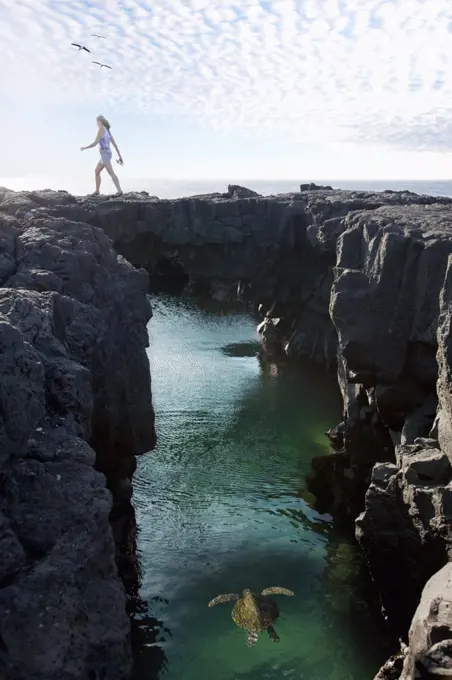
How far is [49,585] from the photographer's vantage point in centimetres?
645

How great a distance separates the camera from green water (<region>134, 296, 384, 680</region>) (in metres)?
11.8

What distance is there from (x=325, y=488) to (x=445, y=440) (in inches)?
312

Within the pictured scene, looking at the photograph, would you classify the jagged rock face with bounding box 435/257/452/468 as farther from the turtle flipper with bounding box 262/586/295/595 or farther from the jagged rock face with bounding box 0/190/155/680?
the jagged rock face with bounding box 0/190/155/680

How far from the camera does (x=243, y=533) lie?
15.7m

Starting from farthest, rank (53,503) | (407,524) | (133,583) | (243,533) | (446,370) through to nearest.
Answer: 1. (243,533)
2. (133,583)
3. (407,524)
4. (446,370)
5. (53,503)

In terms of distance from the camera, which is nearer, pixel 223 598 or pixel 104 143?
pixel 223 598

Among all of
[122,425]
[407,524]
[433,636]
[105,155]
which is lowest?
[407,524]

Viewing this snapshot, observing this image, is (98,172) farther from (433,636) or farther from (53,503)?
(433,636)

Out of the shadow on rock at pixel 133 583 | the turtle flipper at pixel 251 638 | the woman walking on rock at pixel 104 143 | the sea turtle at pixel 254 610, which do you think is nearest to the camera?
the shadow on rock at pixel 133 583

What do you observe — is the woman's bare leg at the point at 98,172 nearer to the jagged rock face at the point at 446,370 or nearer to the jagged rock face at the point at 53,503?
the jagged rock face at the point at 53,503

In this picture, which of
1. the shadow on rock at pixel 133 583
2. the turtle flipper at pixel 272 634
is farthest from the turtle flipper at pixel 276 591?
the shadow on rock at pixel 133 583

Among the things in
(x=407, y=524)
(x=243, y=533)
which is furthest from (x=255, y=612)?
(x=407, y=524)

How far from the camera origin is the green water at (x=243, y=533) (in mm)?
11750

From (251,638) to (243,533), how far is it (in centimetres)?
382
